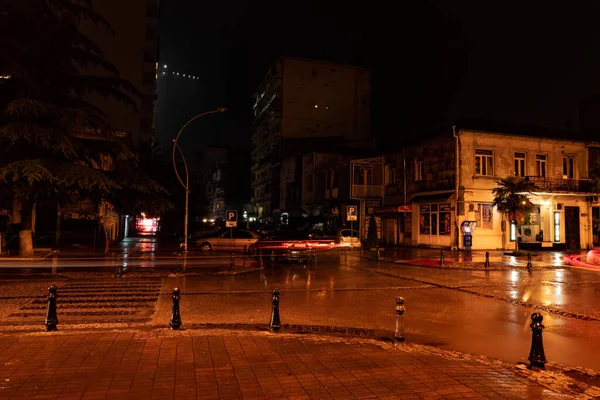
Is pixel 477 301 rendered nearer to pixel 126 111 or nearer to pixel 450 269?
pixel 450 269

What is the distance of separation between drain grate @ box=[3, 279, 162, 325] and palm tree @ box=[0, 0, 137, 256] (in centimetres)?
588

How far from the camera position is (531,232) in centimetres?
3188

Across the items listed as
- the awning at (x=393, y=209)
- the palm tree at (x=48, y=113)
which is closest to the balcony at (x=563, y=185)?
the awning at (x=393, y=209)

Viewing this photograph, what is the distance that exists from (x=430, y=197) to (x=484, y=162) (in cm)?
432

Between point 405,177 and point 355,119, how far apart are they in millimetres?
32915

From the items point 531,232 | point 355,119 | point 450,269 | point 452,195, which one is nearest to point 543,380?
point 450,269

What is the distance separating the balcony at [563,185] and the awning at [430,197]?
5.89m

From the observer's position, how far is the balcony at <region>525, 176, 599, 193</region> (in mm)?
30578

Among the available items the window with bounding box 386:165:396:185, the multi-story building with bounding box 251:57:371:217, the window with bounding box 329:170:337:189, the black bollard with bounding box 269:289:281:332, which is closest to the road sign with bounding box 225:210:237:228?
the black bollard with bounding box 269:289:281:332

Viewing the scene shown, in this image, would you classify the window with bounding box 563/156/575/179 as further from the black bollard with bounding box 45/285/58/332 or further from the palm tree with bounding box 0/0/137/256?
the black bollard with bounding box 45/285/58/332

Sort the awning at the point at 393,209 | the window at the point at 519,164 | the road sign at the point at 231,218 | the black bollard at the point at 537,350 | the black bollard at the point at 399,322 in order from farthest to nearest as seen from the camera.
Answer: the awning at the point at 393,209, the window at the point at 519,164, the road sign at the point at 231,218, the black bollard at the point at 399,322, the black bollard at the point at 537,350

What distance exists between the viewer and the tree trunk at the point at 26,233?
65.3ft

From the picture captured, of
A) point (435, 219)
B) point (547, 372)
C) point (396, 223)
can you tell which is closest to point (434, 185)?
point (435, 219)

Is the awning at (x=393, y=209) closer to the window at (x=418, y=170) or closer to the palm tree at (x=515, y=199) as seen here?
the window at (x=418, y=170)
